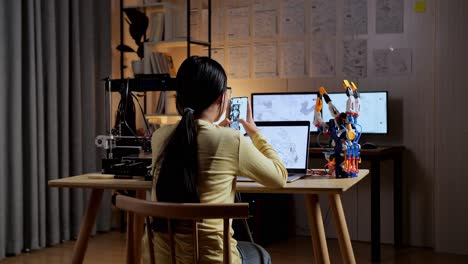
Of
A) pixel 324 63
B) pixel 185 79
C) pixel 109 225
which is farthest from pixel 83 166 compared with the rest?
pixel 185 79

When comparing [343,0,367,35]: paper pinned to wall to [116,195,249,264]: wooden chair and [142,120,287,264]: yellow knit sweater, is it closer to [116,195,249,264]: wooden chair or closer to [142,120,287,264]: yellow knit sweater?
[142,120,287,264]: yellow knit sweater

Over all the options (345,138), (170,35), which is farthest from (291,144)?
(170,35)

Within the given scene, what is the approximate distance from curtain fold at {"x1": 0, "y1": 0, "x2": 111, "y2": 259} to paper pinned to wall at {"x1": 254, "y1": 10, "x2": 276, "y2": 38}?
3.99 ft

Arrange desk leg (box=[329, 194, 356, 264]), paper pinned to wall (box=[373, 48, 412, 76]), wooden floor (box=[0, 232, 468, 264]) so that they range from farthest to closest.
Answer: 1. paper pinned to wall (box=[373, 48, 412, 76])
2. wooden floor (box=[0, 232, 468, 264])
3. desk leg (box=[329, 194, 356, 264])

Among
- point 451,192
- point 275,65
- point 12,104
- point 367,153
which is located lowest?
point 451,192

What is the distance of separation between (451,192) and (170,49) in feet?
8.18

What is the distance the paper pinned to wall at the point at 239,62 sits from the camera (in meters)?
5.02

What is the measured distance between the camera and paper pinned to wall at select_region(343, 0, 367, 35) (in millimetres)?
4617

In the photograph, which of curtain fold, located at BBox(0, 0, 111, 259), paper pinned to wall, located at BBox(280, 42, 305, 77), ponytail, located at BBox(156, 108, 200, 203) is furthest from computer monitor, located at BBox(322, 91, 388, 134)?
ponytail, located at BBox(156, 108, 200, 203)

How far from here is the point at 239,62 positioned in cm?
505

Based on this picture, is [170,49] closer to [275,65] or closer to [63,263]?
[275,65]

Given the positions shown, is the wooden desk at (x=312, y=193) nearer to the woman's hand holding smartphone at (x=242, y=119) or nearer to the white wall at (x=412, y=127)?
the woman's hand holding smartphone at (x=242, y=119)

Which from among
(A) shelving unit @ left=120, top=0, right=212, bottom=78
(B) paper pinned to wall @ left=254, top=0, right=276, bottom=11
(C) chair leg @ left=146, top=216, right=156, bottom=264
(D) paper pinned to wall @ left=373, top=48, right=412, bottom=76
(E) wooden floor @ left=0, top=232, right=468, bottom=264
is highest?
(B) paper pinned to wall @ left=254, top=0, right=276, bottom=11

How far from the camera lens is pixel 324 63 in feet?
15.6
